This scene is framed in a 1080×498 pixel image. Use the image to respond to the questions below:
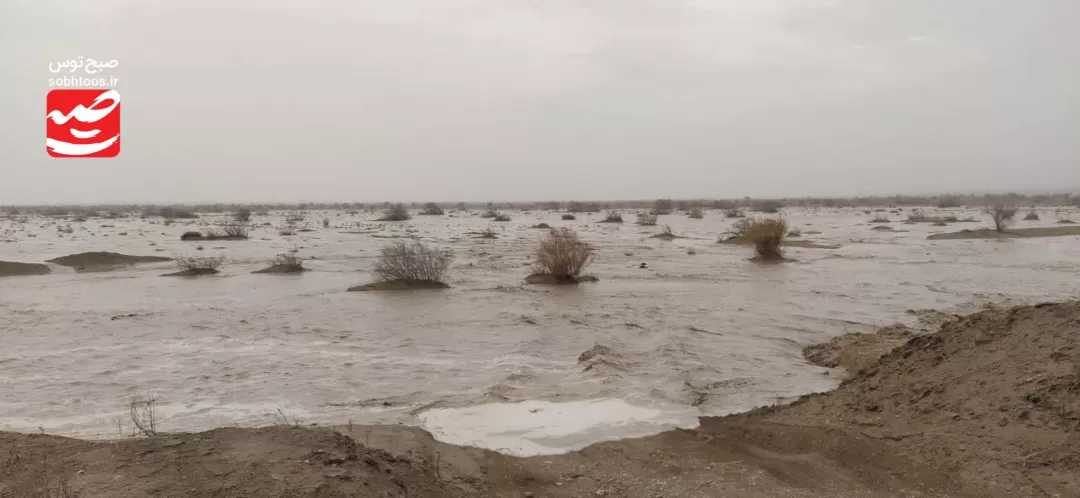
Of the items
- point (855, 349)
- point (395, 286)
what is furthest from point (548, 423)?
point (395, 286)

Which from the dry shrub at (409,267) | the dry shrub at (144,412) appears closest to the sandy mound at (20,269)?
the dry shrub at (409,267)

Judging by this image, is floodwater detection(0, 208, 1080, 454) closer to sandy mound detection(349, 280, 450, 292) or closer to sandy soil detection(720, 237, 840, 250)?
sandy mound detection(349, 280, 450, 292)

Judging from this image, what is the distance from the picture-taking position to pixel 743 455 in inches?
184

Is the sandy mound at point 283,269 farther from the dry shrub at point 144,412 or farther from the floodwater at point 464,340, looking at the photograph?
the dry shrub at point 144,412

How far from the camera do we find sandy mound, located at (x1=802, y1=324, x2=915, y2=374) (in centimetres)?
730

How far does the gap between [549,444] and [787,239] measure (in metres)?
25.6

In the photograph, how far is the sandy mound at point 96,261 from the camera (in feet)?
62.3

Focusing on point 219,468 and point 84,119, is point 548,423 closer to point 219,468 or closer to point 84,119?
point 219,468

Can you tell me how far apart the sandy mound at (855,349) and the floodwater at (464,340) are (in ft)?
0.96

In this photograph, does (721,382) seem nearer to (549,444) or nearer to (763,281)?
(549,444)

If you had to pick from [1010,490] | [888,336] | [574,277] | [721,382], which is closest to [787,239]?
[574,277]

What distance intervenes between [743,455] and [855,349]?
12.9 ft

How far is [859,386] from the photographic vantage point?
6.02 metres

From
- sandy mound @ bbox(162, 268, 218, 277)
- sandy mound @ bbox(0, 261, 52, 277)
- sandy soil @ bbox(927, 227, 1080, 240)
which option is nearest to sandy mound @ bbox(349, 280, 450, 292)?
sandy mound @ bbox(162, 268, 218, 277)
